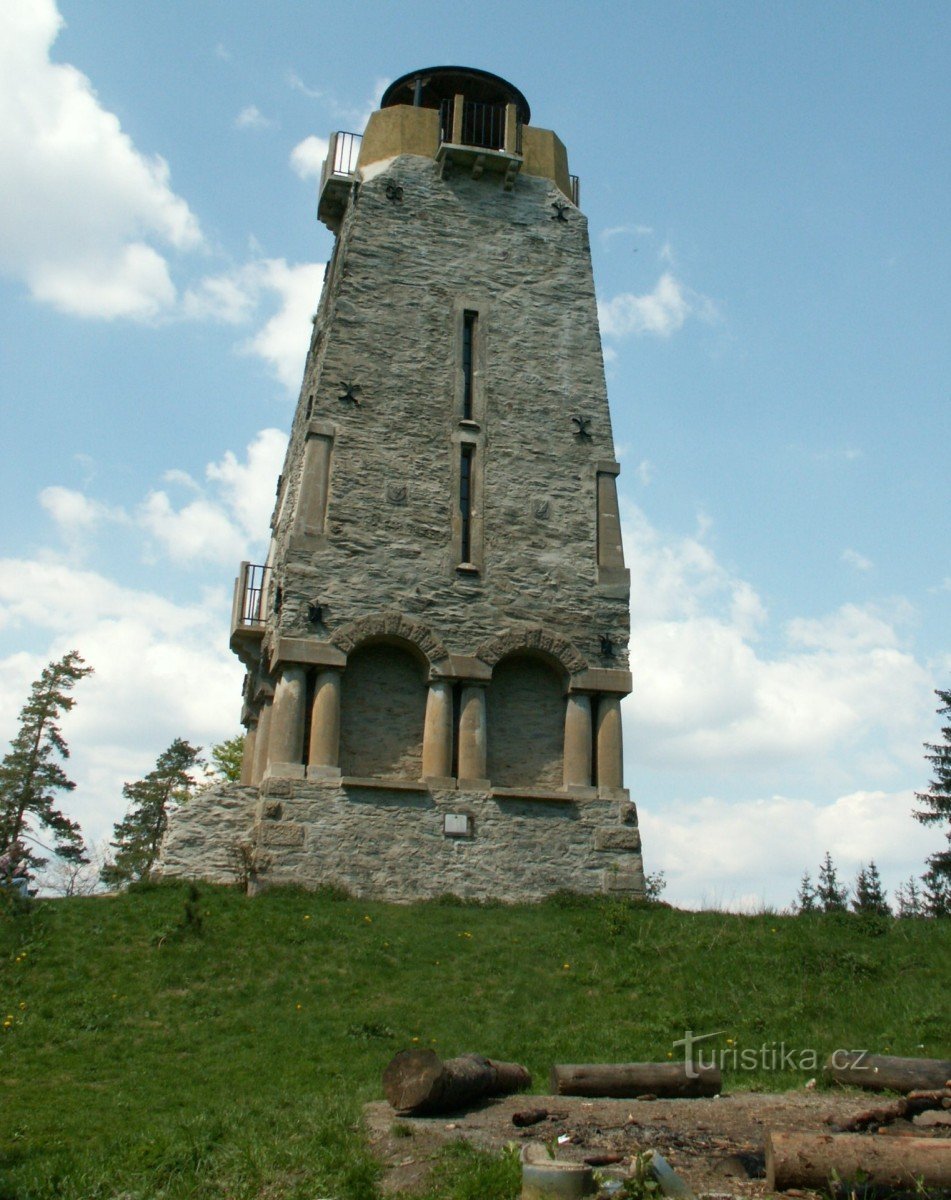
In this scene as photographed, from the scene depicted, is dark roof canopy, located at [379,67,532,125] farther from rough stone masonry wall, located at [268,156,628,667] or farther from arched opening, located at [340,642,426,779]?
arched opening, located at [340,642,426,779]

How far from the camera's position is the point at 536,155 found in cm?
2566

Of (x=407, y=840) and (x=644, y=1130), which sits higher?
(x=407, y=840)

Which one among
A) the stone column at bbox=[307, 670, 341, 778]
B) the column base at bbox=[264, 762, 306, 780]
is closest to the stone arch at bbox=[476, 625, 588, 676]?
the stone column at bbox=[307, 670, 341, 778]

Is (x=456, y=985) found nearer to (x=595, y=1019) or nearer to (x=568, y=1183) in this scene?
(x=595, y=1019)

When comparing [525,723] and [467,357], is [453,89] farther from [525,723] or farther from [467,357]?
[525,723]

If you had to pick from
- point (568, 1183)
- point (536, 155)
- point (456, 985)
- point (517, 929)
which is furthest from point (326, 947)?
point (536, 155)

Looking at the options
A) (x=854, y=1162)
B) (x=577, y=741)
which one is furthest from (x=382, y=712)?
(x=854, y=1162)

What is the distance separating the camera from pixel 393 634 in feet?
65.5

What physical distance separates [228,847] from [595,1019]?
7689 mm

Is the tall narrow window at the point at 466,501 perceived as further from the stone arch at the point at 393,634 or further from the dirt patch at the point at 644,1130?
the dirt patch at the point at 644,1130

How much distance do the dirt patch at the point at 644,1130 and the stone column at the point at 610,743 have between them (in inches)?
398

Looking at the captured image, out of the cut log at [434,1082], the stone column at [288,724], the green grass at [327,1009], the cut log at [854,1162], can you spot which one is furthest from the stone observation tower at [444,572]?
the cut log at [854,1162]

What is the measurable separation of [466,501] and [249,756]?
291 inches

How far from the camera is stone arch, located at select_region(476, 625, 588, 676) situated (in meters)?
20.4
